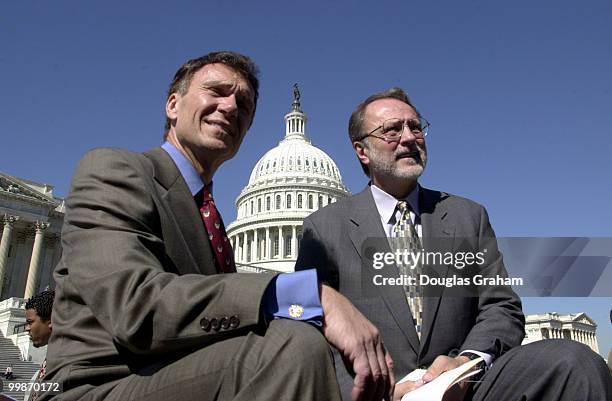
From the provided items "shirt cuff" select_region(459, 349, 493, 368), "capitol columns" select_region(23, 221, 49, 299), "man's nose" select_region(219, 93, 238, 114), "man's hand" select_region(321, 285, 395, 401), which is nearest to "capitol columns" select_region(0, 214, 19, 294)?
"capitol columns" select_region(23, 221, 49, 299)

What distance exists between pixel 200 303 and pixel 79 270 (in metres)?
0.50

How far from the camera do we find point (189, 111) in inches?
115

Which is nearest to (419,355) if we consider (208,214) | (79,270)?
(208,214)

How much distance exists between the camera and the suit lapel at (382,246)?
11.9 feet

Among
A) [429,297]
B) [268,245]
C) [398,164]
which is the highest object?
[268,245]

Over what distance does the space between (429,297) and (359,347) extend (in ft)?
6.70

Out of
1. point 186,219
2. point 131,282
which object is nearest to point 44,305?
point 186,219

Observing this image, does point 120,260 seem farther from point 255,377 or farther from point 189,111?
point 189,111

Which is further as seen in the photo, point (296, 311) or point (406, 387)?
point (406, 387)

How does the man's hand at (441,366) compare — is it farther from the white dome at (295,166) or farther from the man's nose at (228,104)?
the white dome at (295,166)

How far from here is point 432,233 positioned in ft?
13.1

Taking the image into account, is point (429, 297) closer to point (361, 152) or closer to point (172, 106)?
point (361, 152)

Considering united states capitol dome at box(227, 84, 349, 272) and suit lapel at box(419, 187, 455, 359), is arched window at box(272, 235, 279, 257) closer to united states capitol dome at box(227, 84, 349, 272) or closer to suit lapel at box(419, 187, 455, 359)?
united states capitol dome at box(227, 84, 349, 272)

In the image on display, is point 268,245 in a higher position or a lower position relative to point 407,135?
higher
